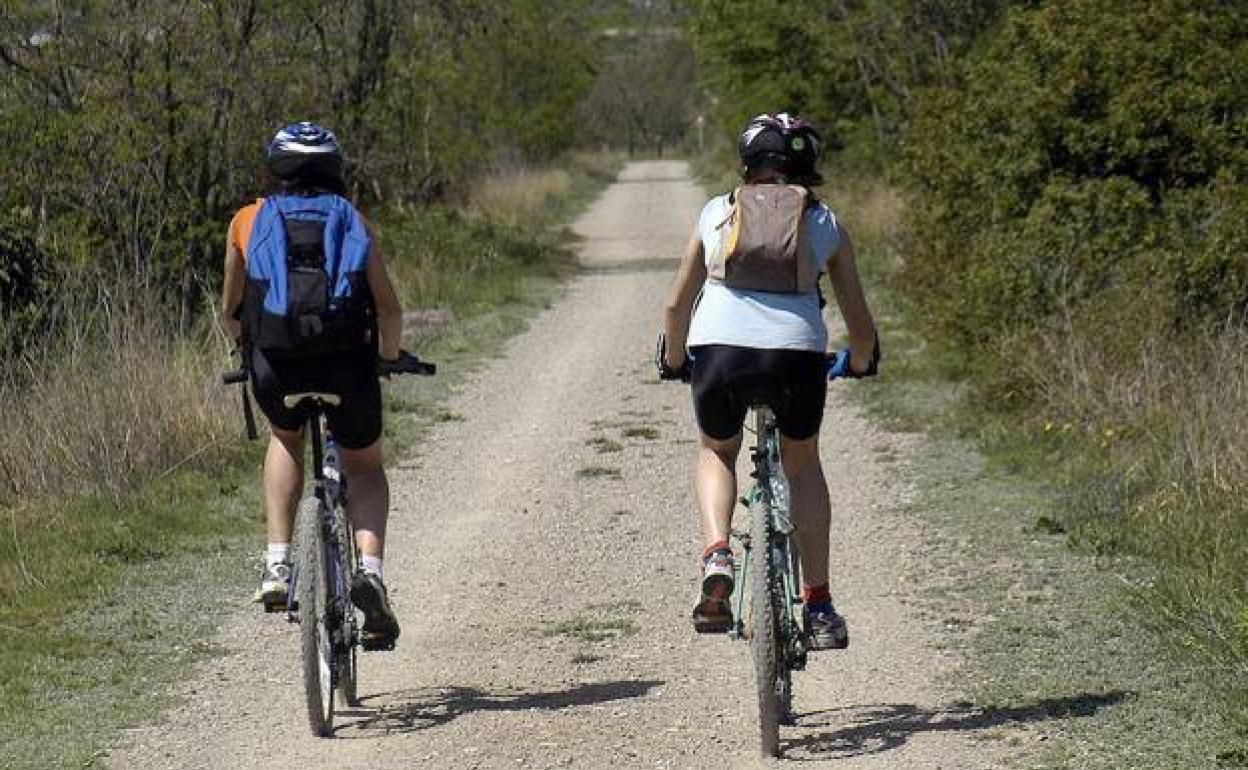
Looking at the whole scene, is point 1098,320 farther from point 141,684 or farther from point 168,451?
point 141,684

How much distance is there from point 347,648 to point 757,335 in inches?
63.3

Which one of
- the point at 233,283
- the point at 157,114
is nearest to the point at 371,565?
the point at 233,283

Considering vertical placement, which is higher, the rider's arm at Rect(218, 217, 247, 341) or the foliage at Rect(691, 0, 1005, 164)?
the rider's arm at Rect(218, 217, 247, 341)

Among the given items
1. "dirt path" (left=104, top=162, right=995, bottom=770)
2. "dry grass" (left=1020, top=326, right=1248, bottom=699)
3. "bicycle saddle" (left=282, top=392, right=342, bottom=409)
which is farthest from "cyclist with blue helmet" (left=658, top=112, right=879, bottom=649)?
"dry grass" (left=1020, top=326, right=1248, bottom=699)

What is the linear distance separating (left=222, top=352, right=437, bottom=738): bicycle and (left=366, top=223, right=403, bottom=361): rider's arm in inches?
2.7

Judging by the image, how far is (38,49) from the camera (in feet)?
52.4

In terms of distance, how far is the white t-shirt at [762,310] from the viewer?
5.69 metres

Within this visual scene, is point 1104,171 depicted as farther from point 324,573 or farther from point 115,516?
point 324,573

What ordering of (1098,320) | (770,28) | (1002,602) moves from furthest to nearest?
(770,28) → (1098,320) → (1002,602)

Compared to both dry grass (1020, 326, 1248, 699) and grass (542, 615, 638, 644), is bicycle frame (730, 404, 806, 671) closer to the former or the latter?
dry grass (1020, 326, 1248, 699)

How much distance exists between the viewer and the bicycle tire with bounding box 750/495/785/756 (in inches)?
222

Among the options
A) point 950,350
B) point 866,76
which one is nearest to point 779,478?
point 950,350

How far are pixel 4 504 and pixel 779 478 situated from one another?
5.38m

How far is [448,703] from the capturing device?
6.65 metres
